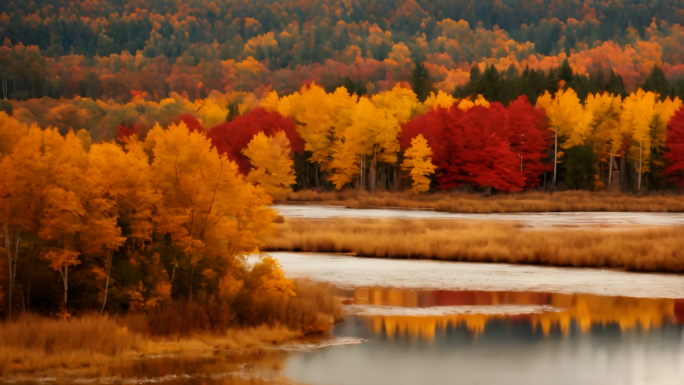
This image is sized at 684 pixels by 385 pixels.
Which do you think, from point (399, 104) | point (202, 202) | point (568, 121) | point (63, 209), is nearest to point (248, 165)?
point (399, 104)

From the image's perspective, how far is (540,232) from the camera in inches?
1767

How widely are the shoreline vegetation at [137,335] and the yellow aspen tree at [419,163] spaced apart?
62580 mm

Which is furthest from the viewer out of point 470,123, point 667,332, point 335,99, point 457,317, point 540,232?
point 335,99

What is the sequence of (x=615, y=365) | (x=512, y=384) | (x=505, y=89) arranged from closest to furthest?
(x=512, y=384) → (x=615, y=365) → (x=505, y=89)

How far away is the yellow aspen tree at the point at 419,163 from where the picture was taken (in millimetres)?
85125

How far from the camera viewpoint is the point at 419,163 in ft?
279

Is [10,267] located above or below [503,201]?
below

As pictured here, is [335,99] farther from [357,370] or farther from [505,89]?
[357,370]

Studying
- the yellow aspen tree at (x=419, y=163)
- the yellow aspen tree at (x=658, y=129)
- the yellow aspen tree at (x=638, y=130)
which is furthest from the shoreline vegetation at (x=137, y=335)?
the yellow aspen tree at (x=658, y=129)

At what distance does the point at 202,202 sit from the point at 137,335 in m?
3.87

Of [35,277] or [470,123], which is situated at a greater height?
[470,123]

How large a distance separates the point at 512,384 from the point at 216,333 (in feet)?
22.0

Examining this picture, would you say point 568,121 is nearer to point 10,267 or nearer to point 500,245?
point 500,245

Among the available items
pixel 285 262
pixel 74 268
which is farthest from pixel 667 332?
pixel 285 262
